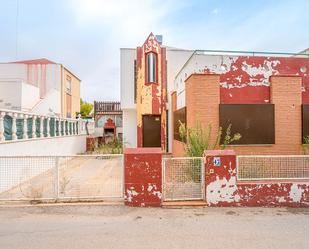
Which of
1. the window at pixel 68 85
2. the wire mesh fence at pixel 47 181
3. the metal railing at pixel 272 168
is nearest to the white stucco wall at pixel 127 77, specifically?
the wire mesh fence at pixel 47 181

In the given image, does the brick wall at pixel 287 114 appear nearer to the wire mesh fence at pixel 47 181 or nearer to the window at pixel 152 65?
the wire mesh fence at pixel 47 181

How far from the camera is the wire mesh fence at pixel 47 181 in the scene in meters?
6.32

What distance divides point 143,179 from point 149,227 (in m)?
1.33

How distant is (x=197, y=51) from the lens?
9750 mm

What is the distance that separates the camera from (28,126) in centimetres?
975

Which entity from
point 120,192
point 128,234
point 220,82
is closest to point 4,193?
point 120,192

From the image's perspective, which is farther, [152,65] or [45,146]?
[152,65]

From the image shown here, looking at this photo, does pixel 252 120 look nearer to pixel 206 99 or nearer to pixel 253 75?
pixel 253 75

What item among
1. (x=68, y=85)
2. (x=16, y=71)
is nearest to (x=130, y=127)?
(x=16, y=71)

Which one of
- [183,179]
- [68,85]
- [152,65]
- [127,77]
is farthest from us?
[68,85]

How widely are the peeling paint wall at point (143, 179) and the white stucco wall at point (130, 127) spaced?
34.0 feet

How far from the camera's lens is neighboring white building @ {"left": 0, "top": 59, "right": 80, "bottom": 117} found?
1652 cm

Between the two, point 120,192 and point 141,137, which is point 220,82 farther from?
point 141,137

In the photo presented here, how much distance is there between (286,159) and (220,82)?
12.6 ft
